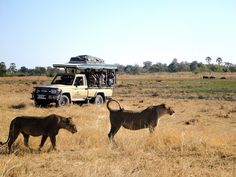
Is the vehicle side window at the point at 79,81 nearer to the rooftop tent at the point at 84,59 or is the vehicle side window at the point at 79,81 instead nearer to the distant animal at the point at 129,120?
the rooftop tent at the point at 84,59

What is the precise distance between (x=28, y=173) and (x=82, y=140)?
341cm

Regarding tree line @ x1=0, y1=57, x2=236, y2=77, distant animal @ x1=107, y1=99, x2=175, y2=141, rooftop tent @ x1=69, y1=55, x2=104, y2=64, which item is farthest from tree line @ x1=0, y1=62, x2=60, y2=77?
distant animal @ x1=107, y1=99, x2=175, y2=141

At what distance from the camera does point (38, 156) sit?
8844 millimetres

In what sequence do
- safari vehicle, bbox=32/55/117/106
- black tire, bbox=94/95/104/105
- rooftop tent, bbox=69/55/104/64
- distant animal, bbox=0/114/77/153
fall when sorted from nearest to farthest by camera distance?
distant animal, bbox=0/114/77/153
safari vehicle, bbox=32/55/117/106
black tire, bbox=94/95/104/105
rooftop tent, bbox=69/55/104/64

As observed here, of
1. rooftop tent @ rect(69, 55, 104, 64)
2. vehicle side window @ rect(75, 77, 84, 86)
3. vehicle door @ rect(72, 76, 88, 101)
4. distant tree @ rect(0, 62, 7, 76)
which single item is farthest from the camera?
distant tree @ rect(0, 62, 7, 76)

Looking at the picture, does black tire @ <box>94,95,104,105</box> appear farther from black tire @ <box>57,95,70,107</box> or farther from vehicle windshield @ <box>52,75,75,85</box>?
black tire @ <box>57,95,70,107</box>

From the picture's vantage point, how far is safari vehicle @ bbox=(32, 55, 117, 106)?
2227cm

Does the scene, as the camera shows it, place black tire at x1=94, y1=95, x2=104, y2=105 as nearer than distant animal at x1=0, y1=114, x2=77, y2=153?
No

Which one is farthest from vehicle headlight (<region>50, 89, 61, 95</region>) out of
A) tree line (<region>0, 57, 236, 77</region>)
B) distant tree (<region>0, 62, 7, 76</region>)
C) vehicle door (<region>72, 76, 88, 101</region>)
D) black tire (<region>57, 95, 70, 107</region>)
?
tree line (<region>0, 57, 236, 77</region>)

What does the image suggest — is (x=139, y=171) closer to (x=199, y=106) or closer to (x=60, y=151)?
(x=60, y=151)

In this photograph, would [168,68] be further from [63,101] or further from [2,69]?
[63,101]

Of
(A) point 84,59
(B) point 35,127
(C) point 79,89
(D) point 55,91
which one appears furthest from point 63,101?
(B) point 35,127

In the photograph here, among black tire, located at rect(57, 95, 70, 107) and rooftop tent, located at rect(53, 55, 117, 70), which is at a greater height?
rooftop tent, located at rect(53, 55, 117, 70)

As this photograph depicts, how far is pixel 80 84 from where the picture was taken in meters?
23.9
